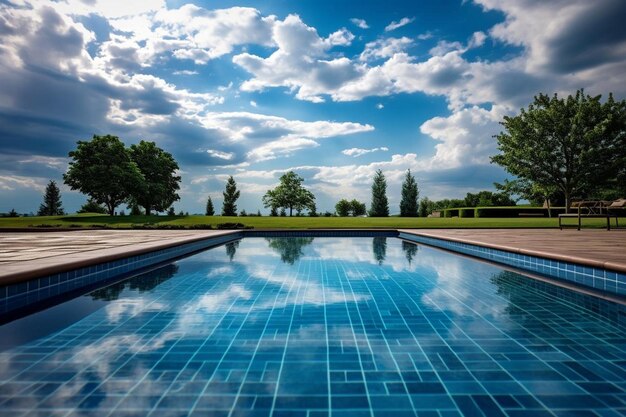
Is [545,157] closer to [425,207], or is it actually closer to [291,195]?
[425,207]

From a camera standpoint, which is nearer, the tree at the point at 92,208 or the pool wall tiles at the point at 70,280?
the pool wall tiles at the point at 70,280

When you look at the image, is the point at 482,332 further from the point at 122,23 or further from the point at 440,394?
the point at 122,23

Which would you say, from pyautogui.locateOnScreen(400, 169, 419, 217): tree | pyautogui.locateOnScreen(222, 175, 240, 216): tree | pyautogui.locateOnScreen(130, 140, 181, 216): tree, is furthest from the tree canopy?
pyautogui.locateOnScreen(130, 140, 181, 216): tree

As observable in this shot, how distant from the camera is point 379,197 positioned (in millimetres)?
49062

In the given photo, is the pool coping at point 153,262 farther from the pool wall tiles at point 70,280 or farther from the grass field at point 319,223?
the grass field at point 319,223

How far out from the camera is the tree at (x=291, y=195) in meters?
54.4

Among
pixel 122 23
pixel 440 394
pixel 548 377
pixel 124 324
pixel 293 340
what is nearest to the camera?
pixel 440 394

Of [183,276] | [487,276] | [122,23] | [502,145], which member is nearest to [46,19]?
[122,23]

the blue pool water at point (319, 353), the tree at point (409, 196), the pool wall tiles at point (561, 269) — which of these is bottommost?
the blue pool water at point (319, 353)

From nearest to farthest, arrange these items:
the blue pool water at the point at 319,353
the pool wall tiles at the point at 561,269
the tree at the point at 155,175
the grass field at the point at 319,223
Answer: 1. the blue pool water at the point at 319,353
2. the pool wall tiles at the point at 561,269
3. the grass field at the point at 319,223
4. the tree at the point at 155,175

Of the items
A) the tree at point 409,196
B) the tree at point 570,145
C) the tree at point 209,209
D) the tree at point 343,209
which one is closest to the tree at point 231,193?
the tree at point 209,209

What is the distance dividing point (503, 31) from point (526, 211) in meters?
27.0

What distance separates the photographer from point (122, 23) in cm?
851

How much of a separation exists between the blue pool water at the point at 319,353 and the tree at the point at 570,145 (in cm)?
2059
